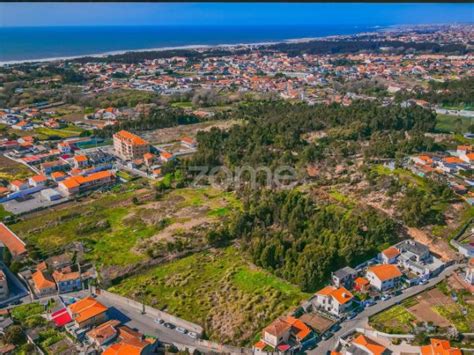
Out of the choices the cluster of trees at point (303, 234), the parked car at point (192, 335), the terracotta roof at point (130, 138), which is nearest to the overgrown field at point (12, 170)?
the terracotta roof at point (130, 138)

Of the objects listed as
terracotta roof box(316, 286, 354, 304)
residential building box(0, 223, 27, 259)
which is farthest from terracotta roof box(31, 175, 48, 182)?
terracotta roof box(316, 286, 354, 304)

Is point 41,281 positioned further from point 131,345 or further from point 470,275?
point 470,275

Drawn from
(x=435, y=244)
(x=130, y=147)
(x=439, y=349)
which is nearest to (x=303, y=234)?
(x=435, y=244)

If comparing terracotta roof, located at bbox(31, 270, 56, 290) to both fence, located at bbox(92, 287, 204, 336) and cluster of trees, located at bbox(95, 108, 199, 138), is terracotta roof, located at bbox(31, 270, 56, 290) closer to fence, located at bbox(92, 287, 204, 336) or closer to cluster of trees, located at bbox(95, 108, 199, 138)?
fence, located at bbox(92, 287, 204, 336)

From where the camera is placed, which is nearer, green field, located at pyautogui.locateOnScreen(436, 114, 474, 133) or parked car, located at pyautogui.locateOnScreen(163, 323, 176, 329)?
parked car, located at pyautogui.locateOnScreen(163, 323, 176, 329)

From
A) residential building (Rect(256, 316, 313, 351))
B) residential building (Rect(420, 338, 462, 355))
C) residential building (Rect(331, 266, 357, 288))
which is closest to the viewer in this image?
residential building (Rect(420, 338, 462, 355))
